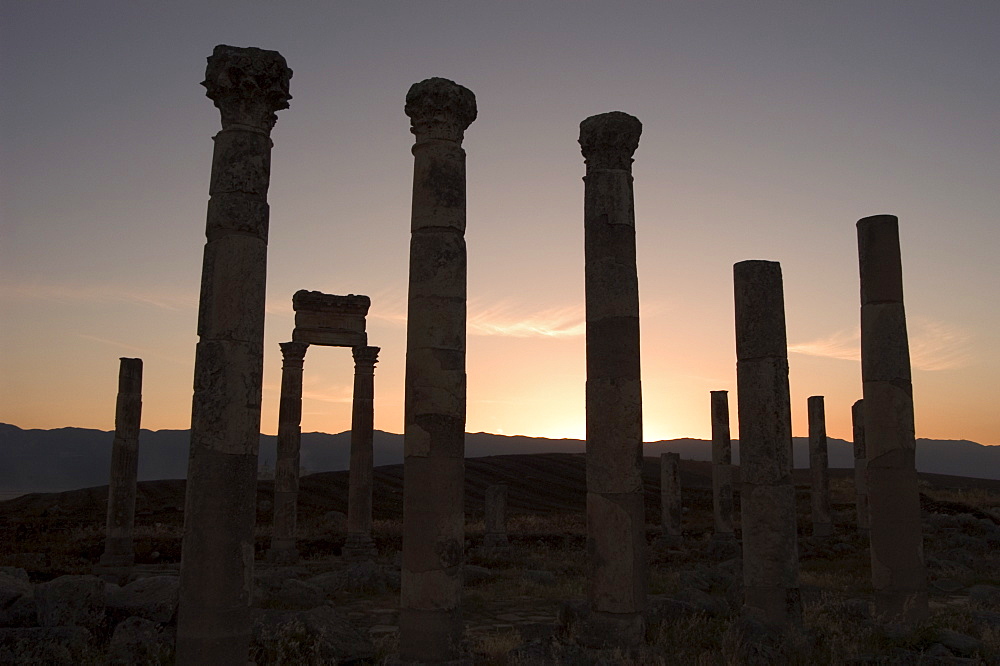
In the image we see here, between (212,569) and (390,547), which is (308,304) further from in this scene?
(212,569)

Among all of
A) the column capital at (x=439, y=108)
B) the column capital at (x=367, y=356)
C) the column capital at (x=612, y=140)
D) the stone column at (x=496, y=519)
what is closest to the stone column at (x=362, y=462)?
the column capital at (x=367, y=356)

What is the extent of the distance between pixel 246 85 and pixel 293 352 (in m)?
16.7

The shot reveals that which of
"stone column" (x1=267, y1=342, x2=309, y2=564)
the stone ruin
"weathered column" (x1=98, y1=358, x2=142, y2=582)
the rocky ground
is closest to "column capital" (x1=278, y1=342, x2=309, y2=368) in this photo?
"stone column" (x1=267, y1=342, x2=309, y2=564)

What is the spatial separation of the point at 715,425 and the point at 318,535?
50.5 feet

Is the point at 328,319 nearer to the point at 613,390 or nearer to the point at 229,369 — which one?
the point at 613,390

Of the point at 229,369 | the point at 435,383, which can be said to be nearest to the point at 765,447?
the point at 435,383

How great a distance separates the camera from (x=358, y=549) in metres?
24.0

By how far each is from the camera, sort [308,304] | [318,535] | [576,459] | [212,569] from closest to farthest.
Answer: [212,569], [308,304], [318,535], [576,459]

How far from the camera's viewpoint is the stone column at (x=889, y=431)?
1291cm

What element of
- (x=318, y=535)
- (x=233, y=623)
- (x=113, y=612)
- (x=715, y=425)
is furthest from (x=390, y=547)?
(x=233, y=623)

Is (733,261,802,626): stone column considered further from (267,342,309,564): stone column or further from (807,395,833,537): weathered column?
(807,395,833,537): weathered column

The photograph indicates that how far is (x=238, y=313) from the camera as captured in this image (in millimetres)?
9070

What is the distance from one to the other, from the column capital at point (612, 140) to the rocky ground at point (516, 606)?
22.4 feet

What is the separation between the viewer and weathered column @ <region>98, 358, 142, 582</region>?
21.5 metres
